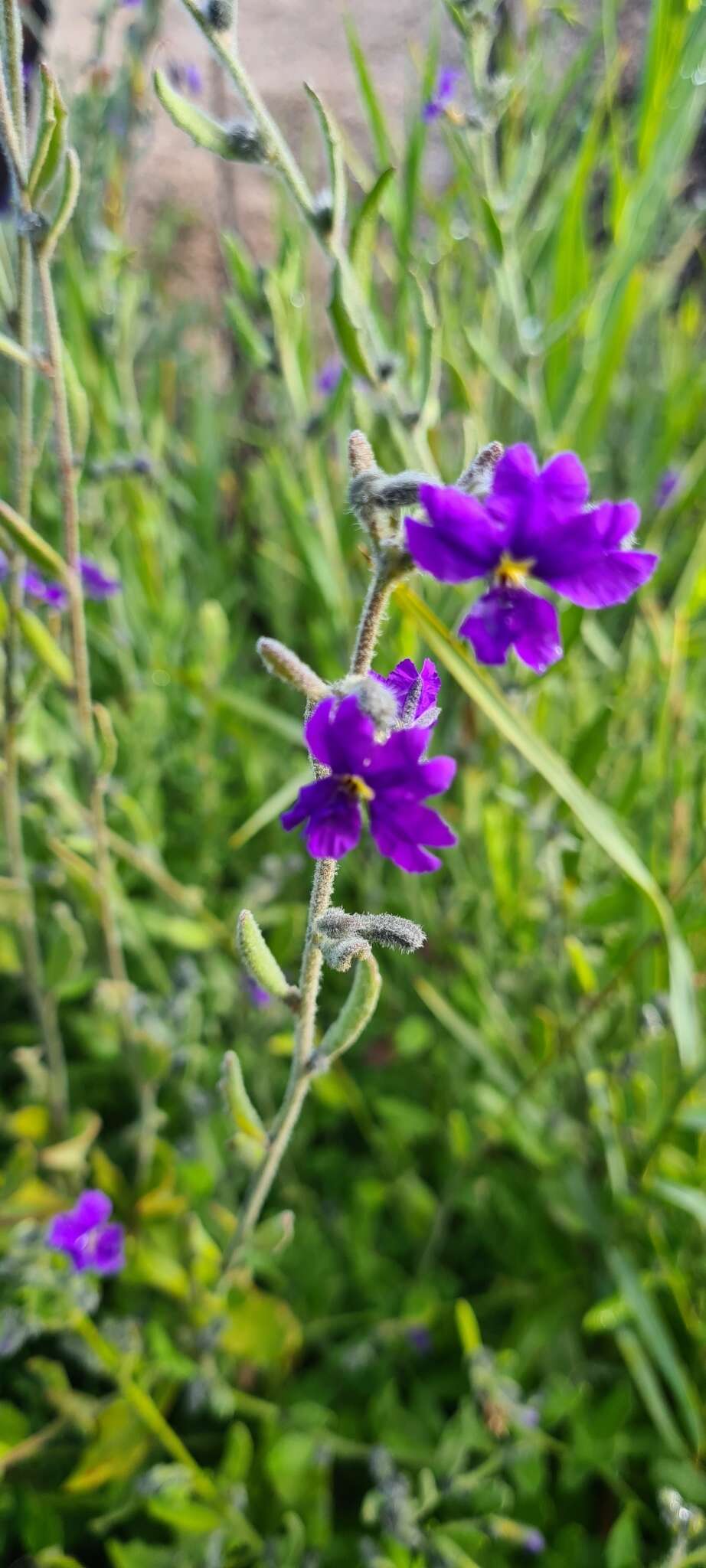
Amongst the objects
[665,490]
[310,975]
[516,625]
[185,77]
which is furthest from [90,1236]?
[185,77]

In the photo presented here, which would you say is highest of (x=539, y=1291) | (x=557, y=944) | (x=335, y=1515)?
A: (x=557, y=944)

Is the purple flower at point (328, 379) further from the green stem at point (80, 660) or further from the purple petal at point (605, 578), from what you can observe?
the purple petal at point (605, 578)

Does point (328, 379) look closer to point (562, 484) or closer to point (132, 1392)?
point (562, 484)

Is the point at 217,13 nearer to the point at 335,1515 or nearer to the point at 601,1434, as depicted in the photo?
the point at 601,1434

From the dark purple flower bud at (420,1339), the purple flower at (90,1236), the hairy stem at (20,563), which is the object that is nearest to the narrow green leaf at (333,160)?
the hairy stem at (20,563)

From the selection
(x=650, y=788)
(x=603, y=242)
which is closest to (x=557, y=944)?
(x=650, y=788)
